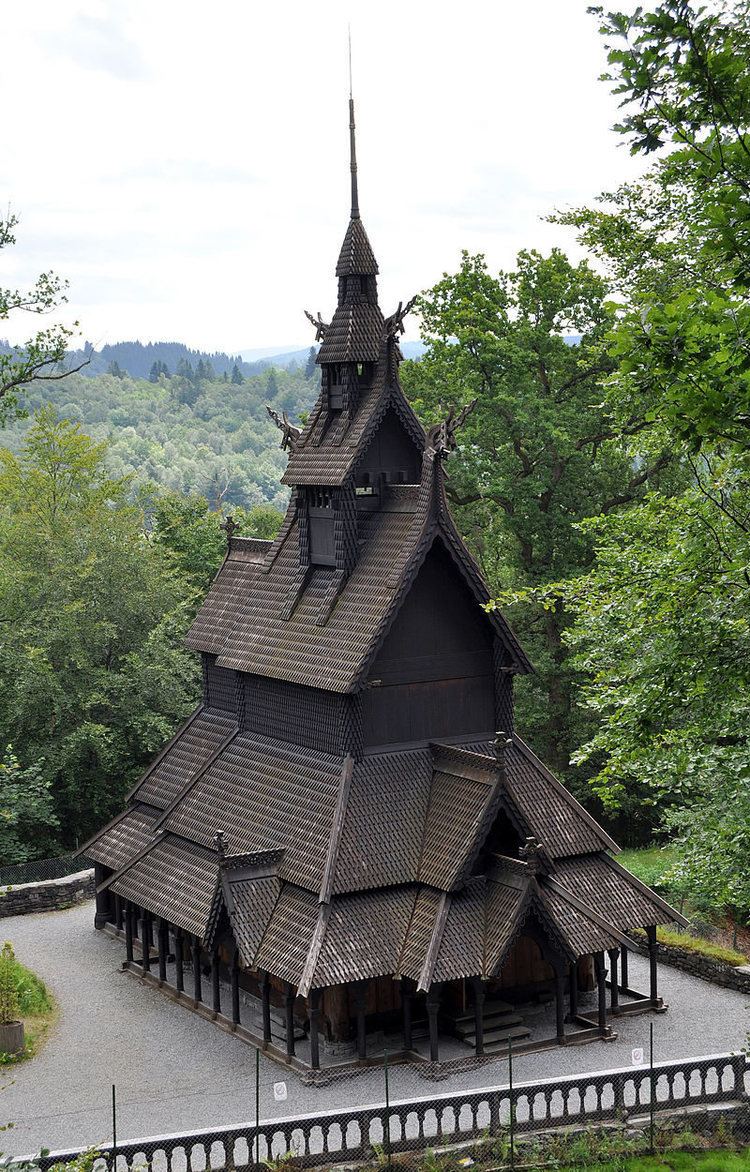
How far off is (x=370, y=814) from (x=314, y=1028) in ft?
13.0

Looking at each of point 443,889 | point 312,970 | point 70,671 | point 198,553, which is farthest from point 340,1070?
point 198,553

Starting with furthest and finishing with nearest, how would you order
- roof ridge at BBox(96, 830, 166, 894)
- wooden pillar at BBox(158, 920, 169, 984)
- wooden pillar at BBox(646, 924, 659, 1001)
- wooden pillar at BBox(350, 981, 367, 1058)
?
roof ridge at BBox(96, 830, 166, 894)
wooden pillar at BBox(158, 920, 169, 984)
wooden pillar at BBox(646, 924, 659, 1001)
wooden pillar at BBox(350, 981, 367, 1058)

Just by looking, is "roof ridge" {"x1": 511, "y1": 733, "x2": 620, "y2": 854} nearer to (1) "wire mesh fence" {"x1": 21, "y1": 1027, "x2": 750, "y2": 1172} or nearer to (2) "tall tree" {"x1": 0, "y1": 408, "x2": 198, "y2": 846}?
(1) "wire mesh fence" {"x1": 21, "y1": 1027, "x2": 750, "y2": 1172}

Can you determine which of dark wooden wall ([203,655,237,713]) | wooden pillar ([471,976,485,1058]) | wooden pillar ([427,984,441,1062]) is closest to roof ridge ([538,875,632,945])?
wooden pillar ([471,976,485,1058])

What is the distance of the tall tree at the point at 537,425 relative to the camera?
41.2 meters

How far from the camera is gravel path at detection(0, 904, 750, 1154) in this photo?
22.6 m

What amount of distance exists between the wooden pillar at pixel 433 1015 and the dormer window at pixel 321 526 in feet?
29.2

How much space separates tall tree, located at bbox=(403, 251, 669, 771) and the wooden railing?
19415 millimetres

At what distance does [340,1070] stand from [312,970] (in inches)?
68.2

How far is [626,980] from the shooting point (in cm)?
2684

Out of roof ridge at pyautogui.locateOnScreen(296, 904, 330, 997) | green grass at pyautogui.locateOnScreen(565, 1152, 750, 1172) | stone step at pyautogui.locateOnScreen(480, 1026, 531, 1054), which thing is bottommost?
green grass at pyautogui.locateOnScreen(565, 1152, 750, 1172)

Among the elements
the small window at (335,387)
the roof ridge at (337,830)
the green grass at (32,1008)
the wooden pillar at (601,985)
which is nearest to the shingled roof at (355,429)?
the small window at (335,387)

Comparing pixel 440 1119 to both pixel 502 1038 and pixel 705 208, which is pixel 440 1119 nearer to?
pixel 502 1038

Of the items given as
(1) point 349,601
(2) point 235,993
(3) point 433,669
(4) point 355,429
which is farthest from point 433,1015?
(4) point 355,429
